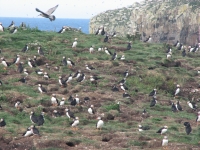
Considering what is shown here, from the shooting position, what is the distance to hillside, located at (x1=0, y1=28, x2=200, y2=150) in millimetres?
23141

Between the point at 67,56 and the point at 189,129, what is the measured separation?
17.7 metres

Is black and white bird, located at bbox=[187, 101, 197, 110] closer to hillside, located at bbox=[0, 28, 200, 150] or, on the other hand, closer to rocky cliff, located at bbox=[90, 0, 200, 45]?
hillside, located at bbox=[0, 28, 200, 150]

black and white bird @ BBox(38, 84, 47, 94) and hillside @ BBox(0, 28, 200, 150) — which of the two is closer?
hillside @ BBox(0, 28, 200, 150)

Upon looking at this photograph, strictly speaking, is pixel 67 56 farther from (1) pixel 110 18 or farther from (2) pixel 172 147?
(1) pixel 110 18

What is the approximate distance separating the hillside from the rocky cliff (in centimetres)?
3764

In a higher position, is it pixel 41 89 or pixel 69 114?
pixel 41 89

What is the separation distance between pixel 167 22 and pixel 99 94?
5825cm

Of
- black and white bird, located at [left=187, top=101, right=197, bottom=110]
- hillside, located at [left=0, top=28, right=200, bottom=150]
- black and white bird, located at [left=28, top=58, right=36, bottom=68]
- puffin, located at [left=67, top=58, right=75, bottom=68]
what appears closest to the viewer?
hillside, located at [left=0, top=28, right=200, bottom=150]

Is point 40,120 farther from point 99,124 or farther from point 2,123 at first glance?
point 99,124

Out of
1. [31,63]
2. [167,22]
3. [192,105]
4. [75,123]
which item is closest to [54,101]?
[75,123]

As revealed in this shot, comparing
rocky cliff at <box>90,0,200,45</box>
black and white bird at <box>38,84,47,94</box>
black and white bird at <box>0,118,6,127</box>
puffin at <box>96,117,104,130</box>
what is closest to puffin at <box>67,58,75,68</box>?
black and white bird at <box>38,84,47,94</box>

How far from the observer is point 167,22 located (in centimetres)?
8894

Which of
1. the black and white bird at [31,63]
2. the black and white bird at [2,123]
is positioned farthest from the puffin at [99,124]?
the black and white bird at [31,63]

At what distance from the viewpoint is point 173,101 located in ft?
110
